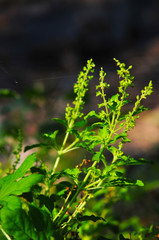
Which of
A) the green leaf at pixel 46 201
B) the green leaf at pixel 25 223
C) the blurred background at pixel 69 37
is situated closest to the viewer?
the green leaf at pixel 25 223

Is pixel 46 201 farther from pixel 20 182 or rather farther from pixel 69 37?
pixel 69 37

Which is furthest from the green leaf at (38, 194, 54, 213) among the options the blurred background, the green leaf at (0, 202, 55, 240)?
the blurred background

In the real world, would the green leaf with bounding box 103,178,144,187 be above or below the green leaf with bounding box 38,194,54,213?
above

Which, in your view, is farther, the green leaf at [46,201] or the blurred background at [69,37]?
the blurred background at [69,37]

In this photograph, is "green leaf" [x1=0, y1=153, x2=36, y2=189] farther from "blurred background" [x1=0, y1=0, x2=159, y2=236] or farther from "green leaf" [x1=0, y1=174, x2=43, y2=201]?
"blurred background" [x1=0, y1=0, x2=159, y2=236]

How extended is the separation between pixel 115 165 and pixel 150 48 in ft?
15.6

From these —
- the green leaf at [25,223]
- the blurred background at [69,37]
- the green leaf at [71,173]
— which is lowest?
the green leaf at [25,223]

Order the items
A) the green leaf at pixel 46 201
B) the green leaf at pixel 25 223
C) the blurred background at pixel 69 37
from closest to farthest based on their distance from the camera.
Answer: the green leaf at pixel 25 223 → the green leaf at pixel 46 201 → the blurred background at pixel 69 37

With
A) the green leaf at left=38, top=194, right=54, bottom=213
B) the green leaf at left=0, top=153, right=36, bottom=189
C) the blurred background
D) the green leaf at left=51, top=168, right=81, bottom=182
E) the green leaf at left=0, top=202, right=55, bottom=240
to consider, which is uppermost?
the blurred background

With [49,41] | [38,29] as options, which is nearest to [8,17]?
[38,29]

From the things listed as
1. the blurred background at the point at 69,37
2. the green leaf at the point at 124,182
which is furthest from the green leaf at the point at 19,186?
the blurred background at the point at 69,37

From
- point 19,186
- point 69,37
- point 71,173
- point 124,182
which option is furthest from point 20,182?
point 69,37

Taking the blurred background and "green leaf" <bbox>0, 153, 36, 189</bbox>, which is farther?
the blurred background

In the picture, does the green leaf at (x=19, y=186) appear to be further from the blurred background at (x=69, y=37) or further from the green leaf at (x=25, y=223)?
the blurred background at (x=69, y=37)
